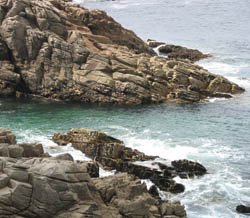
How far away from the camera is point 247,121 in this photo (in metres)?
73.2

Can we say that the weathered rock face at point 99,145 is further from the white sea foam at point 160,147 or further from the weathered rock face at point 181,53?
the weathered rock face at point 181,53

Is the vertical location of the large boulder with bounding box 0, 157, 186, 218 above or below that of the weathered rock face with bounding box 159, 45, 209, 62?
below

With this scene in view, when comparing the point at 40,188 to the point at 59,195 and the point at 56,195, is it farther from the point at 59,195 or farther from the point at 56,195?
the point at 59,195

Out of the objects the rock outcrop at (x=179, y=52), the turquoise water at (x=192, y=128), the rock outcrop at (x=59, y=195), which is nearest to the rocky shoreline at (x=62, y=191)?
the rock outcrop at (x=59, y=195)

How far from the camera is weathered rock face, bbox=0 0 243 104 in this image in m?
81.5

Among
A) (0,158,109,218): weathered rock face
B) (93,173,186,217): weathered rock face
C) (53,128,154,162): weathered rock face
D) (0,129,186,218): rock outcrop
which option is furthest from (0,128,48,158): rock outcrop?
(53,128,154,162): weathered rock face

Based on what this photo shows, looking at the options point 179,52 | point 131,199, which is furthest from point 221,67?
point 131,199

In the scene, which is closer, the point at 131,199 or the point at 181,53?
the point at 131,199

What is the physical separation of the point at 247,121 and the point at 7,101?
3446 cm

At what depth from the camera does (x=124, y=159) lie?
57.5 meters

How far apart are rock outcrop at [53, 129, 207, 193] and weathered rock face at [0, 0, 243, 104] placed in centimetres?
1917

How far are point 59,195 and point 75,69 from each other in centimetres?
4665

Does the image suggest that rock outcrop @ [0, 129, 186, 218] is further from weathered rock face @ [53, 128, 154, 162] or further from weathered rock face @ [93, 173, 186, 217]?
weathered rock face @ [53, 128, 154, 162]

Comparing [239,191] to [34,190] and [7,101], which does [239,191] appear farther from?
[7,101]
